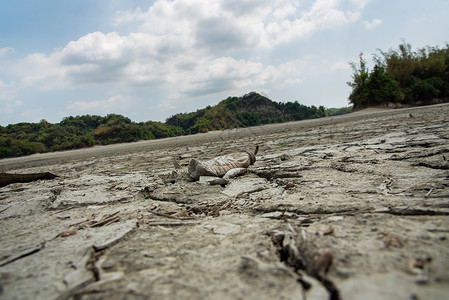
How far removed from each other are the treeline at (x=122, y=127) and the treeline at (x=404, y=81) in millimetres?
15078

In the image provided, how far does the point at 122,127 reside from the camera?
105ft

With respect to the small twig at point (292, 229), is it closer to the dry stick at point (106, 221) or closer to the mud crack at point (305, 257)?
the mud crack at point (305, 257)

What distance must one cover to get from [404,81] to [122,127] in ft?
114

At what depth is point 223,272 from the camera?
83cm

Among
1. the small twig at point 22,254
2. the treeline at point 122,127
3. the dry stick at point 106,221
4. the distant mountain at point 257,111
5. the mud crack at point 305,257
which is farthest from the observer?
the distant mountain at point 257,111

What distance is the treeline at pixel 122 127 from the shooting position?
26.8 m

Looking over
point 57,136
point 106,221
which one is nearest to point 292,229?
point 106,221

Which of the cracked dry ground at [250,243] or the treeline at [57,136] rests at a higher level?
the treeline at [57,136]

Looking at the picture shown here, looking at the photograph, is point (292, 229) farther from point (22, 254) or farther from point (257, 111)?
point (257, 111)

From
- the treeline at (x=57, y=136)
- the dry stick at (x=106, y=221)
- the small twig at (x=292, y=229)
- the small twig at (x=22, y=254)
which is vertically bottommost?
the small twig at (x=292, y=229)

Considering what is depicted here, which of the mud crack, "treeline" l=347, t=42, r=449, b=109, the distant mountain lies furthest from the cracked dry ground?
the distant mountain

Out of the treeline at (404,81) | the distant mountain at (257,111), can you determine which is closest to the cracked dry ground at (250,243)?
the treeline at (404,81)

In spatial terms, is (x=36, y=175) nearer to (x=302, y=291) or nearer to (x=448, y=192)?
(x=302, y=291)

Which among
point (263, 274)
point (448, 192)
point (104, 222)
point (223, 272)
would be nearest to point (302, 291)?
point (263, 274)
